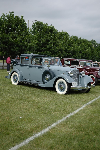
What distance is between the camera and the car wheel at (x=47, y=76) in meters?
9.69

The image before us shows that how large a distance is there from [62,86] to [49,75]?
1.07 metres

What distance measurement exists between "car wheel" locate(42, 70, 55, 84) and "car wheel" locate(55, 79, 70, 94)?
58 centimetres

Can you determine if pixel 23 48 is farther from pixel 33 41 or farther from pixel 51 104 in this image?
pixel 51 104

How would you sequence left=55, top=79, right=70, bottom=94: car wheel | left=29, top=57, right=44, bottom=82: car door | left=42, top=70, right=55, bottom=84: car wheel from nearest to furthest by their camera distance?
left=55, top=79, right=70, bottom=94: car wheel → left=42, top=70, right=55, bottom=84: car wheel → left=29, top=57, right=44, bottom=82: car door

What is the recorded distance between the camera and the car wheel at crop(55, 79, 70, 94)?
8.90 m

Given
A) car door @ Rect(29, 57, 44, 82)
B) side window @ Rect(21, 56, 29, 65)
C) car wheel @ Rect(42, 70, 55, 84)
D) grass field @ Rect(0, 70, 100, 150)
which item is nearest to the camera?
grass field @ Rect(0, 70, 100, 150)

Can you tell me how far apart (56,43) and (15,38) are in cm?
785

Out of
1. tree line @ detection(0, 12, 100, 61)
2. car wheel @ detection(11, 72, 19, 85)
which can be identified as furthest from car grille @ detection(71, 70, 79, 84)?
tree line @ detection(0, 12, 100, 61)

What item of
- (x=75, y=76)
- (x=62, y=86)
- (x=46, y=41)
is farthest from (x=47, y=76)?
(x=46, y=41)

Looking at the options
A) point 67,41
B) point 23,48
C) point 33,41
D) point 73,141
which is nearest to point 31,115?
point 73,141

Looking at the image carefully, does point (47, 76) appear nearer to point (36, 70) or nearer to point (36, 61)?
point (36, 70)

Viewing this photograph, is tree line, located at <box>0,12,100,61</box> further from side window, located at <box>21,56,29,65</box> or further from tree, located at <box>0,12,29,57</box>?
side window, located at <box>21,56,29,65</box>

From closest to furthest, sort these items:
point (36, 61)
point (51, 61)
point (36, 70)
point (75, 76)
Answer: point (75, 76) → point (36, 70) → point (36, 61) → point (51, 61)

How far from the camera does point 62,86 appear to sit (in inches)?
358
